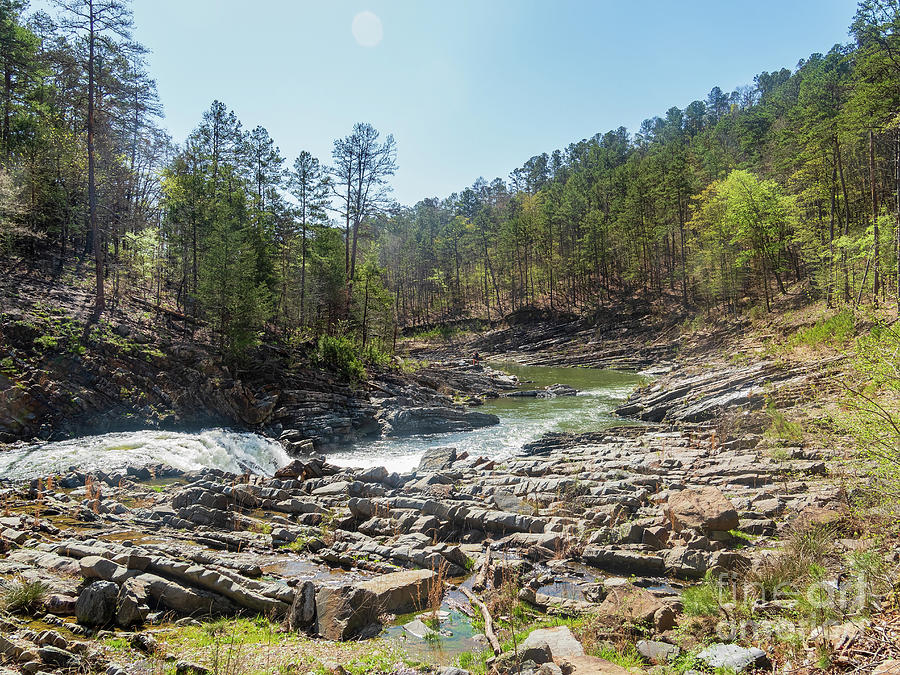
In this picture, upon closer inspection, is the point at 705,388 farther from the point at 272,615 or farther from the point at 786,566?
the point at 272,615

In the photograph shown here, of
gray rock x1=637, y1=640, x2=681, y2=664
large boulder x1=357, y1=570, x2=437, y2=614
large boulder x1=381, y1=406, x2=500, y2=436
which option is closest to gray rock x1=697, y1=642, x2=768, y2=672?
gray rock x1=637, y1=640, x2=681, y2=664

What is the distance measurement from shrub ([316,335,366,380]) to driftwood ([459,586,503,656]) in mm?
23133

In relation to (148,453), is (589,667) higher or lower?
lower

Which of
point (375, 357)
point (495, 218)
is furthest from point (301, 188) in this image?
point (495, 218)

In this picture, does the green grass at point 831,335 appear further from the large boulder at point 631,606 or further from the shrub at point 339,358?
the shrub at point 339,358

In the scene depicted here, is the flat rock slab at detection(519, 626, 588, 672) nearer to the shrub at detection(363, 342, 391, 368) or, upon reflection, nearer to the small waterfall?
the small waterfall

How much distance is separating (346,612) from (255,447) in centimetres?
1565

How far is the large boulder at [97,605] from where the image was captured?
6160 mm

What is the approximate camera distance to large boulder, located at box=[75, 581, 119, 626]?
6.16 meters

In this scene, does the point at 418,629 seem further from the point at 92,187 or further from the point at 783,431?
the point at 92,187

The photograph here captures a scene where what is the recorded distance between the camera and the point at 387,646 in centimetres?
639

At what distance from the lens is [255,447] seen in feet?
67.9

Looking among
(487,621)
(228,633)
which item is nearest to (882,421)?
(487,621)

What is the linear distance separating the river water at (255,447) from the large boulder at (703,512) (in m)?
9.11
